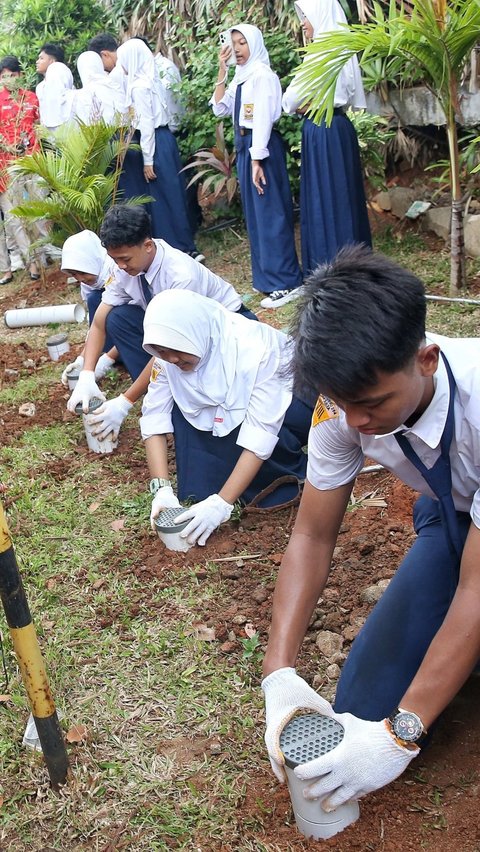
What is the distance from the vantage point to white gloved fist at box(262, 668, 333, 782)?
5.61ft

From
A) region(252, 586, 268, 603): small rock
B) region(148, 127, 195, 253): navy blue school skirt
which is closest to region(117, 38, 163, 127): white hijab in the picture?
region(148, 127, 195, 253): navy blue school skirt

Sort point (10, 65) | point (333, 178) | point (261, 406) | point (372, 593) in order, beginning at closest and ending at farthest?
point (372, 593), point (261, 406), point (333, 178), point (10, 65)

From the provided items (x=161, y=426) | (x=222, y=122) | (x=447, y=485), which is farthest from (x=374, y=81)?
(x=447, y=485)

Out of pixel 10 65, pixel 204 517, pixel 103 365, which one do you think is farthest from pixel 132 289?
pixel 10 65

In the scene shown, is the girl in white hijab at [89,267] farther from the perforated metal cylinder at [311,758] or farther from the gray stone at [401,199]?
the perforated metal cylinder at [311,758]

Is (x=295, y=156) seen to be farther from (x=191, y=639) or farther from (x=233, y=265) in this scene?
(x=191, y=639)

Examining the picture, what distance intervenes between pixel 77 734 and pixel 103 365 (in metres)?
2.92

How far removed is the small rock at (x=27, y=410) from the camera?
4.66m

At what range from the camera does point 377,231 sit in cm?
675

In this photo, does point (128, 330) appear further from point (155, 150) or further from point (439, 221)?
point (155, 150)

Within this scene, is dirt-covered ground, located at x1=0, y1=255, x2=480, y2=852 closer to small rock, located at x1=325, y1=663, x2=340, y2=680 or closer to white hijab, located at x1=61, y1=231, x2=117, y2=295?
small rock, located at x1=325, y1=663, x2=340, y2=680

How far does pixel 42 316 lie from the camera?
634 cm

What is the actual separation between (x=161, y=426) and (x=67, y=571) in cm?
68

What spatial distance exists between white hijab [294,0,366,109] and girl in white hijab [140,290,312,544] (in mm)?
2613
